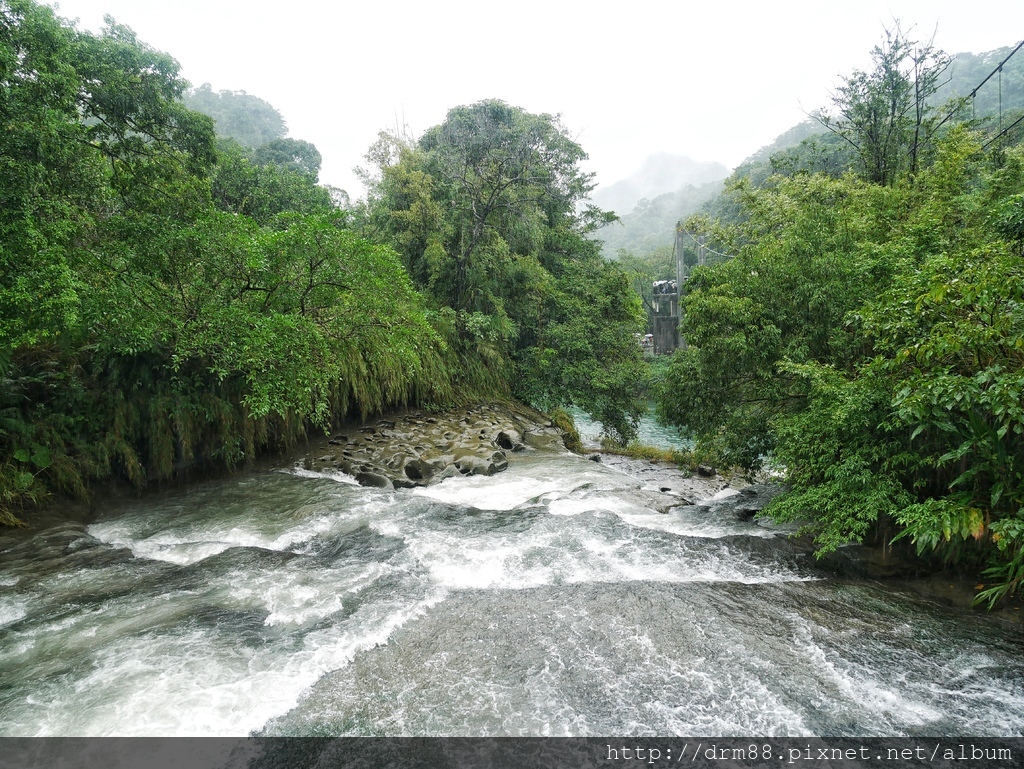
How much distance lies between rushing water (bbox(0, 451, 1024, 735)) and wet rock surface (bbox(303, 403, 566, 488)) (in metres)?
3.49

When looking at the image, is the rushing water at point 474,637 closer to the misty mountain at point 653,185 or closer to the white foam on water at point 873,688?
the white foam on water at point 873,688

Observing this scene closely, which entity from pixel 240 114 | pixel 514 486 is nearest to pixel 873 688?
pixel 514 486

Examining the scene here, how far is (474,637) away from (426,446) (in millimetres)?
8264

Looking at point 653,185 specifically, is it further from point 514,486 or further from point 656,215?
point 514,486

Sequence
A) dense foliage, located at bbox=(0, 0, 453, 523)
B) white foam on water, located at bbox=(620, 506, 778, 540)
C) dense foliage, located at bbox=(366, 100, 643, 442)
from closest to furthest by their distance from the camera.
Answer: dense foliage, located at bbox=(0, 0, 453, 523) → white foam on water, located at bbox=(620, 506, 778, 540) → dense foliage, located at bbox=(366, 100, 643, 442)

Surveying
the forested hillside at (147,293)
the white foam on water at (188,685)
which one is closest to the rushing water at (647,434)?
the forested hillside at (147,293)

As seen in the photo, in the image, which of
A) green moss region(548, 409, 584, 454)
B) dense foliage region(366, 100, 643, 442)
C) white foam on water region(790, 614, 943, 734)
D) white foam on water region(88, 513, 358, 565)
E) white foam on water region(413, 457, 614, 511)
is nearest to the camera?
white foam on water region(790, 614, 943, 734)

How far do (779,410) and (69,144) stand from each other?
1145cm

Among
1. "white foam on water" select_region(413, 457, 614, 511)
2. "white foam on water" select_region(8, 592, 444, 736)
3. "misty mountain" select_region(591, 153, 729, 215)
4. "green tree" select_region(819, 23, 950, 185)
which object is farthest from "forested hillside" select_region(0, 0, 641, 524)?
"misty mountain" select_region(591, 153, 729, 215)

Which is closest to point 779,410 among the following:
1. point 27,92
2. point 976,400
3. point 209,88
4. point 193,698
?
point 976,400

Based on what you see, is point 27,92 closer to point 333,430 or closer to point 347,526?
point 347,526

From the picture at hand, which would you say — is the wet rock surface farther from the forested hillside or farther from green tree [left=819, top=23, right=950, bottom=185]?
green tree [left=819, top=23, right=950, bottom=185]

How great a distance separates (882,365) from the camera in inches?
225

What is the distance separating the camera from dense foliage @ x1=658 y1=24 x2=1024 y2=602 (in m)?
5.00
